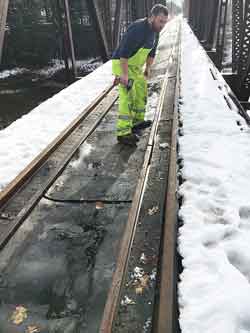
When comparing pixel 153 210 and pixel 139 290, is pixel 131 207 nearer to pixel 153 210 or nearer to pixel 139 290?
pixel 153 210

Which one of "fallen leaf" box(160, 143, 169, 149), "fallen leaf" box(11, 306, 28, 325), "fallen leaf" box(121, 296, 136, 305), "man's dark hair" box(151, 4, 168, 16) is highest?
"man's dark hair" box(151, 4, 168, 16)

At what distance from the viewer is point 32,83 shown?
17.9 metres

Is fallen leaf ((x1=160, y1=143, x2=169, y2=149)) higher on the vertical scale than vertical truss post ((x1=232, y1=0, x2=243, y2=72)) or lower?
lower

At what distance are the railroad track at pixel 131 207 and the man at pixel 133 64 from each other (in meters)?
0.46

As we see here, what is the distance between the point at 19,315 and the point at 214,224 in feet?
6.13

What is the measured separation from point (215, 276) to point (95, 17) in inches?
402

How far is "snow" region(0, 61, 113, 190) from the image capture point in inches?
185

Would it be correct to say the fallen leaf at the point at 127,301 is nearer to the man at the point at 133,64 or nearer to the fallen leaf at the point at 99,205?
the fallen leaf at the point at 99,205

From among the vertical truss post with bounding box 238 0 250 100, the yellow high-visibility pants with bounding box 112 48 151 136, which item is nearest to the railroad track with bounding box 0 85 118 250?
the yellow high-visibility pants with bounding box 112 48 151 136

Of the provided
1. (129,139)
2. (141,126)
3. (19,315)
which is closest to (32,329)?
(19,315)

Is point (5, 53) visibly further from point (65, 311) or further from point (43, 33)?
point (65, 311)

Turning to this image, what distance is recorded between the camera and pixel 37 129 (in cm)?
607

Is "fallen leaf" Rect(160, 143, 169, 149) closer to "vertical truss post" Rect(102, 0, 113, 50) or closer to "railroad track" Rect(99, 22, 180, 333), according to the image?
"railroad track" Rect(99, 22, 180, 333)

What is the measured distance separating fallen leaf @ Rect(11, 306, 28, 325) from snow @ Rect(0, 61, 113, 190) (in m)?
1.90
